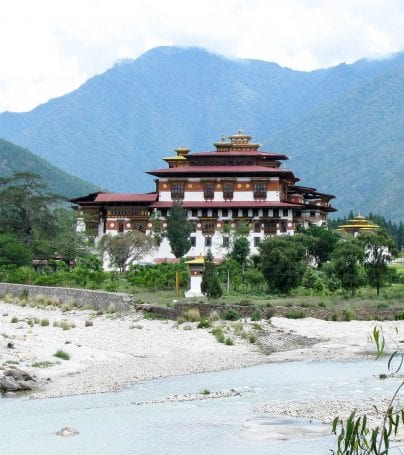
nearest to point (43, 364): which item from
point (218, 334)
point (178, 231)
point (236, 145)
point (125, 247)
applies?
A: point (218, 334)

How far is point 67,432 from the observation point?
27.3 meters

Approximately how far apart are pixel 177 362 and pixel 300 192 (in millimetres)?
63875

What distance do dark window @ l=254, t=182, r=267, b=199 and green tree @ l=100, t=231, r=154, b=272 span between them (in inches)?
454

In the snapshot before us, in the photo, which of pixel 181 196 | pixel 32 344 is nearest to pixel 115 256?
pixel 181 196

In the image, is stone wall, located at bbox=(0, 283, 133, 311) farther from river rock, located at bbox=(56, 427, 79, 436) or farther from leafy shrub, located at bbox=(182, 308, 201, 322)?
river rock, located at bbox=(56, 427, 79, 436)

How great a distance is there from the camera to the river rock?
2723 centimetres

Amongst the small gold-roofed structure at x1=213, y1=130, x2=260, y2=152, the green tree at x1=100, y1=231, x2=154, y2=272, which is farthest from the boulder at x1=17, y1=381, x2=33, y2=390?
the small gold-roofed structure at x1=213, y1=130, x2=260, y2=152

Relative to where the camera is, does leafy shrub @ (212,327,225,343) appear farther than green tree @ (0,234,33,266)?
No

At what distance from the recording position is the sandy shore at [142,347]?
38.3 metres

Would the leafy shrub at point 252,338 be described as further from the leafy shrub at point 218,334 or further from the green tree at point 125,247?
the green tree at point 125,247

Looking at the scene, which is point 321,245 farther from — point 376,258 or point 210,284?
point 210,284

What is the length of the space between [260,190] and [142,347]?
47910 mm

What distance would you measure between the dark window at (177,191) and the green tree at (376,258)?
74.8 feet

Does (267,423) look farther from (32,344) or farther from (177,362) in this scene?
(32,344)
